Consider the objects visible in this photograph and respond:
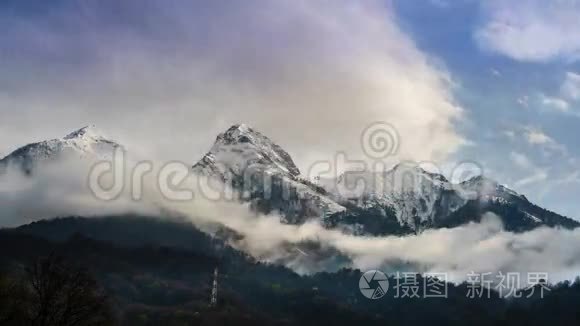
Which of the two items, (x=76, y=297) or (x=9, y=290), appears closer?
(x=76, y=297)

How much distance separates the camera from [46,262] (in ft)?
277

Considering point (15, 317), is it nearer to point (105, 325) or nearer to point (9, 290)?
point (9, 290)

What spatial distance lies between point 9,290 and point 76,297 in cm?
1482

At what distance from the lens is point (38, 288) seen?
8444 centimetres

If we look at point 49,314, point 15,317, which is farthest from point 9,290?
point 49,314

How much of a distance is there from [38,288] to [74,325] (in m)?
6.57

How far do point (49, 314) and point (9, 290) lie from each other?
13273 mm

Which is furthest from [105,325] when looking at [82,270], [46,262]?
[46,262]

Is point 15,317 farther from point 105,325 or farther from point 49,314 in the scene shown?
point 105,325

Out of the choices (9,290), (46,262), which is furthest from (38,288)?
(9,290)

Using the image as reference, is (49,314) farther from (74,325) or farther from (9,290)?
(9,290)

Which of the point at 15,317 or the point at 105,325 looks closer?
the point at 15,317

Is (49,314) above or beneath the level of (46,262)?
beneath

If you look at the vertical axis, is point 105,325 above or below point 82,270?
below
